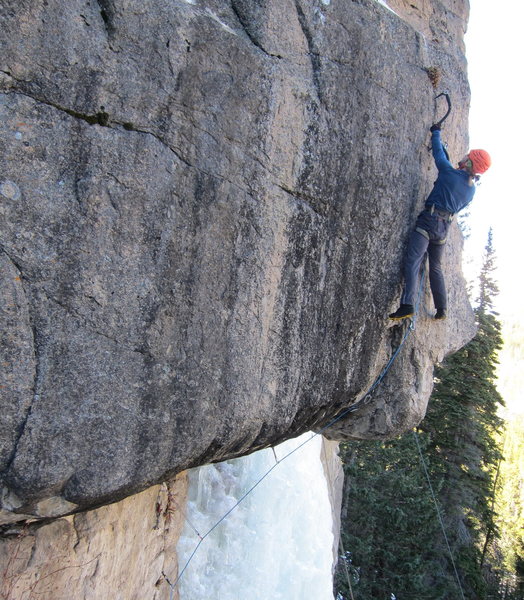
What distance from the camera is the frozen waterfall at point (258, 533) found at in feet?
23.6

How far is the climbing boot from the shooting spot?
213 inches

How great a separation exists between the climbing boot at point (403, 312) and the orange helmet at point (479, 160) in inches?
56.1

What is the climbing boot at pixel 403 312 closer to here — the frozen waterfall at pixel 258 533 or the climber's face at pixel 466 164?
the climber's face at pixel 466 164

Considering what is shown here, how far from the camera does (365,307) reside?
5.33 meters

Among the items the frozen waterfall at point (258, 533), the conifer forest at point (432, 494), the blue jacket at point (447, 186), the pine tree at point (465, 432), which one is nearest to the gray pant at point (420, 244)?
the blue jacket at point (447, 186)

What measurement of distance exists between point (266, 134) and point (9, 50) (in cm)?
178

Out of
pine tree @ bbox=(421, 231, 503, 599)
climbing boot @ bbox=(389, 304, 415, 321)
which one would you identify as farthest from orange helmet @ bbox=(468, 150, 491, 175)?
pine tree @ bbox=(421, 231, 503, 599)

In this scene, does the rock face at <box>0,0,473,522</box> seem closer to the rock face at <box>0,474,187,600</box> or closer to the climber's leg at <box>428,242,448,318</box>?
the climber's leg at <box>428,242,448,318</box>

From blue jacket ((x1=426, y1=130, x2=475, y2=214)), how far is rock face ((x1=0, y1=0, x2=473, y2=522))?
253mm

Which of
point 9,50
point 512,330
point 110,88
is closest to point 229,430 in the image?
point 110,88

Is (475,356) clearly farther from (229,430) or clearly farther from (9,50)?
(9,50)

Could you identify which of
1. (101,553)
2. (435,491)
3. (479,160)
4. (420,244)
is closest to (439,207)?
(420,244)

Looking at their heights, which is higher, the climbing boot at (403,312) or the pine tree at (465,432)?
the pine tree at (465,432)

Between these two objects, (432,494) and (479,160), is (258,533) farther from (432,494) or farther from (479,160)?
(432,494)
